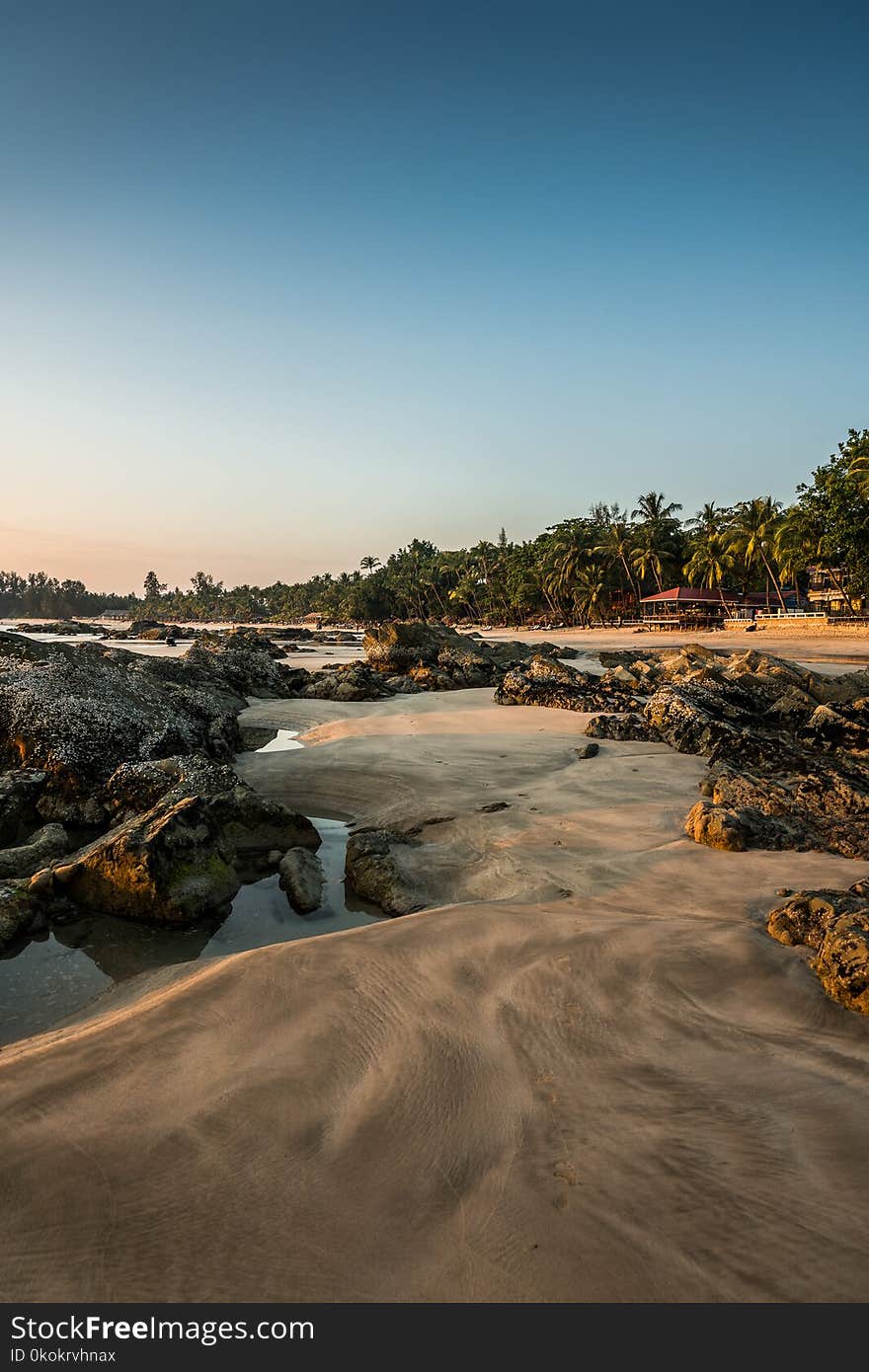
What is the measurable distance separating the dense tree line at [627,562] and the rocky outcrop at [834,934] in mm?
38052

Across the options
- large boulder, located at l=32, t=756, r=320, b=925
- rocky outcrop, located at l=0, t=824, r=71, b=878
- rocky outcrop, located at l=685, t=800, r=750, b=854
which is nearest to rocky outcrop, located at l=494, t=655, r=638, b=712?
rocky outcrop, located at l=685, t=800, r=750, b=854

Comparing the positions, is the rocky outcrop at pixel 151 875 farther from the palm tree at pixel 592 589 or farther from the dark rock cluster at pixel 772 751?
the palm tree at pixel 592 589

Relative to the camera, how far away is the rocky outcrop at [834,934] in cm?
358

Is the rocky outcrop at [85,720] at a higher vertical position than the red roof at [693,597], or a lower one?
lower

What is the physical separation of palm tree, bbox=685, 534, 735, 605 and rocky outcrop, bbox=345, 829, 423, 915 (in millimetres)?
62219

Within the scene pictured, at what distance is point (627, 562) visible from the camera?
7338 cm

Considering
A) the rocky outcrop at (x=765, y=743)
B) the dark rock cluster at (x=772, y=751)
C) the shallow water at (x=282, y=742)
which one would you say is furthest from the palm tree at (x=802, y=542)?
the shallow water at (x=282, y=742)

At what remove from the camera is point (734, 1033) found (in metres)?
3.37

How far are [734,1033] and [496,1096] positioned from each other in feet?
4.44

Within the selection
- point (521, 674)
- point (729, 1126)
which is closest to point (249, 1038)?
point (729, 1126)

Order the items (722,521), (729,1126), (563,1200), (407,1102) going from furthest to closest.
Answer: (722,521) < (407,1102) < (729,1126) < (563,1200)

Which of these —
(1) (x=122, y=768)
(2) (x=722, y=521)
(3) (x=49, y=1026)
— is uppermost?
(2) (x=722, y=521)

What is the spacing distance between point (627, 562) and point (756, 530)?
17451 mm
